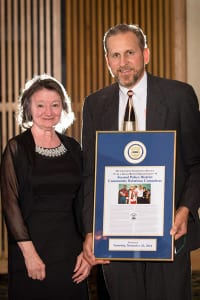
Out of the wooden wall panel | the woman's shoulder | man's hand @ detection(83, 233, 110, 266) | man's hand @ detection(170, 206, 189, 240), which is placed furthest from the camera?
the wooden wall panel

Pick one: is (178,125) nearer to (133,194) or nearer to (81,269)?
(133,194)

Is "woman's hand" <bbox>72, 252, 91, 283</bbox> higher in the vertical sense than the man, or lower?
lower

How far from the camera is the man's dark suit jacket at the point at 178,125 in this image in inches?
120

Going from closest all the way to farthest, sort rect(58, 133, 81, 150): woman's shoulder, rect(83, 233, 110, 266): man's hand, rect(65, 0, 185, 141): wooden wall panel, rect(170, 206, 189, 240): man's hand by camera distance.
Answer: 1. rect(170, 206, 189, 240): man's hand
2. rect(83, 233, 110, 266): man's hand
3. rect(58, 133, 81, 150): woman's shoulder
4. rect(65, 0, 185, 141): wooden wall panel

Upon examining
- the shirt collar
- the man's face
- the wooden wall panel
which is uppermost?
the wooden wall panel

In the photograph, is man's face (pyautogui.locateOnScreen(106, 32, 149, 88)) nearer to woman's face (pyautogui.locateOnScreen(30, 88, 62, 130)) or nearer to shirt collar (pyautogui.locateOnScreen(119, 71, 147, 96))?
shirt collar (pyautogui.locateOnScreen(119, 71, 147, 96))

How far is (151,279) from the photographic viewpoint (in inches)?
122

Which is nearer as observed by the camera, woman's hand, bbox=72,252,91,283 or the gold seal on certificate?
the gold seal on certificate

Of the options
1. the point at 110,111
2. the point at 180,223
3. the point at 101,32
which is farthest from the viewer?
the point at 101,32

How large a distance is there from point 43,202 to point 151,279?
2.32 ft

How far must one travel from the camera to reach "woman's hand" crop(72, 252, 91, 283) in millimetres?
3496

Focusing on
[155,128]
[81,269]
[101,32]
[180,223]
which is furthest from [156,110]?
[101,32]

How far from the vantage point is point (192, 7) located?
6367mm

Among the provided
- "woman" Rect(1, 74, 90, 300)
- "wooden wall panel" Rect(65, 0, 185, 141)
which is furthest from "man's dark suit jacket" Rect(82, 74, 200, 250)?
"wooden wall panel" Rect(65, 0, 185, 141)
